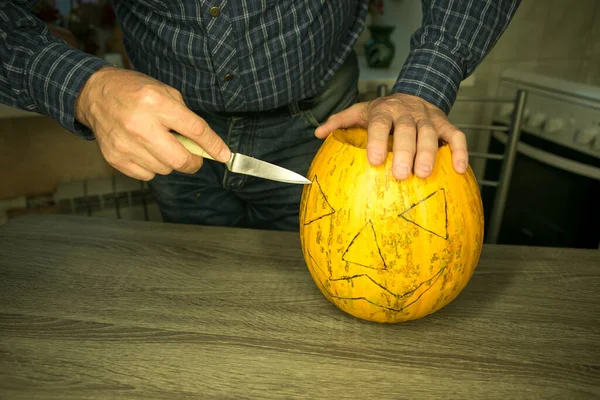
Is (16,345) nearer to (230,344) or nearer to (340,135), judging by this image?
(230,344)

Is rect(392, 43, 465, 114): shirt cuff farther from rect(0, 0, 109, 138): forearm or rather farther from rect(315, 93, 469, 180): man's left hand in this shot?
rect(0, 0, 109, 138): forearm

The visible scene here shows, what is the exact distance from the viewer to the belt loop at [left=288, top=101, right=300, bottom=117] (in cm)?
102

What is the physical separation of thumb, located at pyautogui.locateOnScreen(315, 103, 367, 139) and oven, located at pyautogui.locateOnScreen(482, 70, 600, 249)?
1.02 m

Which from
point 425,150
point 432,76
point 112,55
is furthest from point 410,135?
point 112,55

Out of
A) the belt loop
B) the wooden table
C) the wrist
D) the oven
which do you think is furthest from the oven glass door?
the wrist

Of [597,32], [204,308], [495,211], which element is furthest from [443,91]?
[597,32]

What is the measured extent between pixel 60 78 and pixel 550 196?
60.5 inches

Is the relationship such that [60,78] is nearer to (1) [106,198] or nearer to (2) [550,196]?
(1) [106,198]

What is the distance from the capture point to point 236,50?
2.89 feet

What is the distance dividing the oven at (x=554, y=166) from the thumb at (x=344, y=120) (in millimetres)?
1021

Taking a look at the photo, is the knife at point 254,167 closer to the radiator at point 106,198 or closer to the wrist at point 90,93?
the wrist at point 90,93

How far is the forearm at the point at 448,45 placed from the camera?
802 mm

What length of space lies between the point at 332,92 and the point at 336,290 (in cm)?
54

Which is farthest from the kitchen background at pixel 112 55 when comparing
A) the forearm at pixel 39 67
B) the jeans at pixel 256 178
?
the forearm at pixel 39 67
